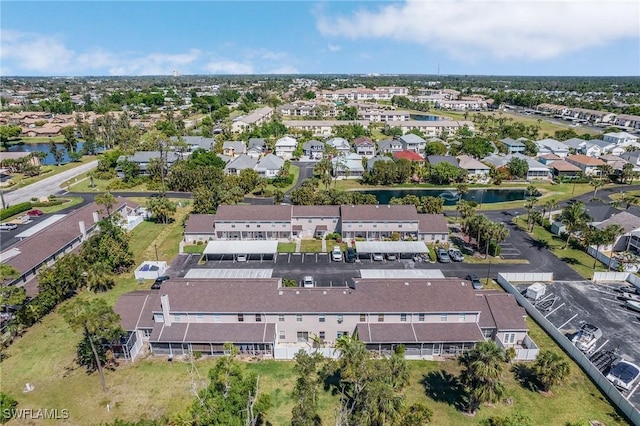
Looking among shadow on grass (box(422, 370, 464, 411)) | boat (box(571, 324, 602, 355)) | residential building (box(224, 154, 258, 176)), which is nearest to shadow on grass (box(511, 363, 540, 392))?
shadow on grass (box(422, 370, 464, 411))

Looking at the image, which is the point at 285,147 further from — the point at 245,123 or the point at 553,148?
the point at 553,148

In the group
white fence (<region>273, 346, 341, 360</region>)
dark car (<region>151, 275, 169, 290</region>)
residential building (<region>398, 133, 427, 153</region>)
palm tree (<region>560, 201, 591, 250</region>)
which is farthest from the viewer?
residential building (<region>398, 133, 427, 153</region>)

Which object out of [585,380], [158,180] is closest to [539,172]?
[585,380]

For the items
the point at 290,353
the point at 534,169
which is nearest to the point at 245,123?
the point at 534,169

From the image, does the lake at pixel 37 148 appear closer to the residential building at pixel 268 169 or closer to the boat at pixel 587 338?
the residential building at pixel 268 169

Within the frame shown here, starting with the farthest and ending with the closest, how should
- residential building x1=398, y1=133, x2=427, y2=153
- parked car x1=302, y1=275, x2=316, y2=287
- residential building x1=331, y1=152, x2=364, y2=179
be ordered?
residential building x1=398, y1=133, x2=427, y2=153 < residential building x1=331, y1=152, x2=364, y2=179 < parked car x1=302, y1=275, x2=316, y2=287

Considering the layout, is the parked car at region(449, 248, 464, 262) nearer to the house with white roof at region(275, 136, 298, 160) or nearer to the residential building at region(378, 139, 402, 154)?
the residential building at region(378, 139, 402, 154)
